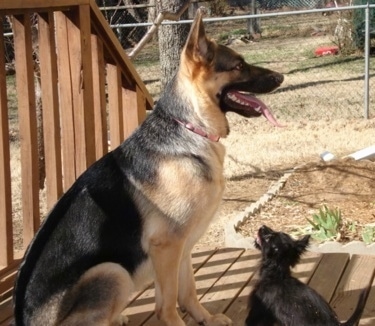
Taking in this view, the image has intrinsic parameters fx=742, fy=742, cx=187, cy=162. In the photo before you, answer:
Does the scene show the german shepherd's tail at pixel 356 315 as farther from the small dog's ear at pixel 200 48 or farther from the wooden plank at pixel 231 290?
the small dog's ear at pixel 200 48

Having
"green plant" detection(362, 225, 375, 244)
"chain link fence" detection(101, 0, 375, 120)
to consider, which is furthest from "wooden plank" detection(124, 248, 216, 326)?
"chain link fence" detection(101, 0, 375, 120)

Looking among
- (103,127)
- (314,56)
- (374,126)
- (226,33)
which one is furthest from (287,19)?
(103,127)

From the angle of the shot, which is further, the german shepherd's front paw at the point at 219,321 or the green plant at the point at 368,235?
the green plant at the point at 368,235

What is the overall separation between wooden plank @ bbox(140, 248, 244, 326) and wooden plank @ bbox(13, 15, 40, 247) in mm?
1145

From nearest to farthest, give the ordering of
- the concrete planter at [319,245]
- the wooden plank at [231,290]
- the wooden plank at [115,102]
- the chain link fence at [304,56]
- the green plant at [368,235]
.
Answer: the wooden plank at [231,290]
the wooden plank at [115,102]
the concrete planter at [319,245]
the green plant at [368,235]
the chain link fence at [304,56]

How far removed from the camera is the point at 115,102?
17.2 feet

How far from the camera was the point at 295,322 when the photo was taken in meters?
3.78

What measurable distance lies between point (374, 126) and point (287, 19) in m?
14.8

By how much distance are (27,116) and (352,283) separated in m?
2.31

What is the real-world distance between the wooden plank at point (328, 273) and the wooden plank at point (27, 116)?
1.83 meters

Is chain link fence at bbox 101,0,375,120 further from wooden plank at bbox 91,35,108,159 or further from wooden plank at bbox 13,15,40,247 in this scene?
wooden plank at bbox 13,15,40,247

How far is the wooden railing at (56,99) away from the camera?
439 centimetres

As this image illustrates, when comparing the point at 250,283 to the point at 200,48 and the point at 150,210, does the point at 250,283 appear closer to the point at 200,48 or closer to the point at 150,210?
the point at 150,210

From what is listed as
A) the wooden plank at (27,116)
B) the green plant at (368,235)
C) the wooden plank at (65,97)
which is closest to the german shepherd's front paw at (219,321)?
the wooden plank at (27,116)
